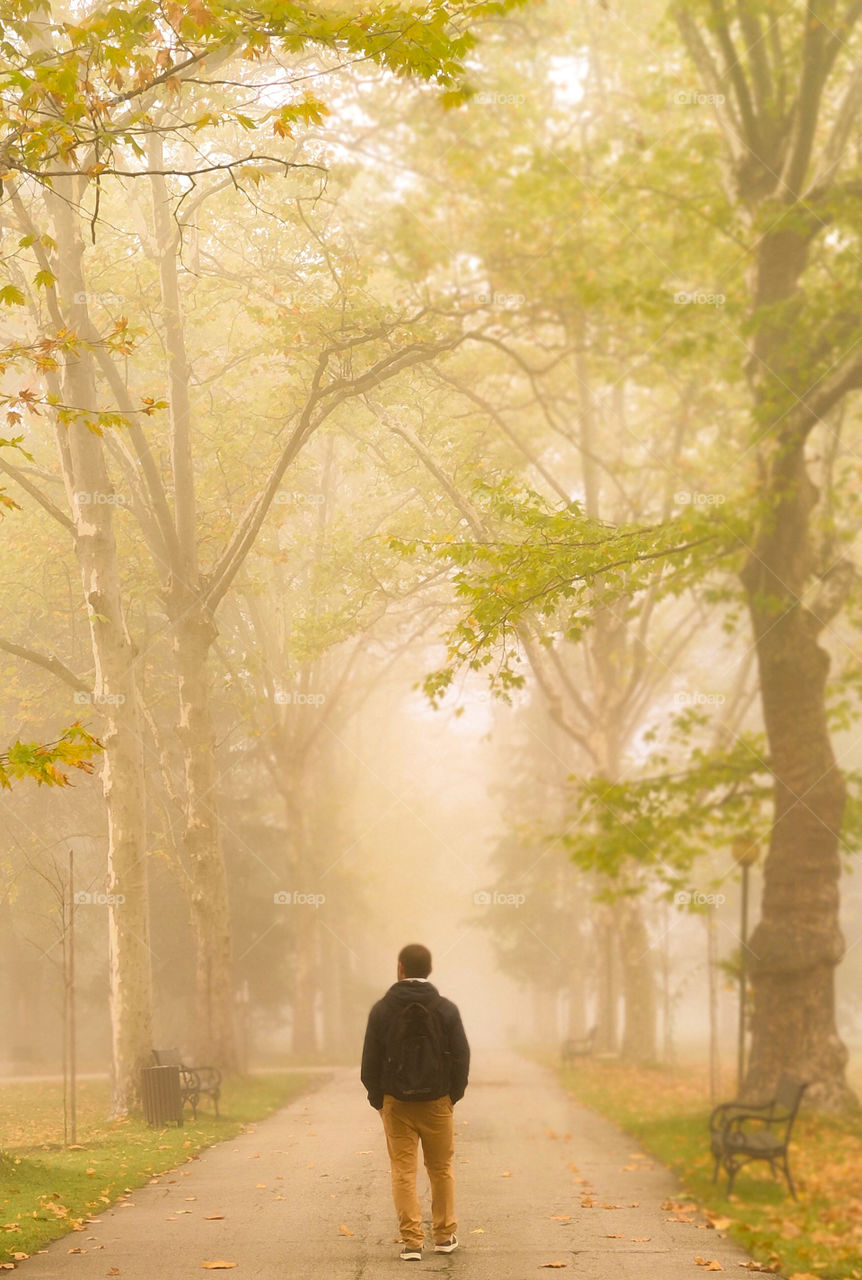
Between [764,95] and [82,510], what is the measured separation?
10.4 meters

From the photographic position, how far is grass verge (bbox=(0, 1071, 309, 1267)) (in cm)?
867

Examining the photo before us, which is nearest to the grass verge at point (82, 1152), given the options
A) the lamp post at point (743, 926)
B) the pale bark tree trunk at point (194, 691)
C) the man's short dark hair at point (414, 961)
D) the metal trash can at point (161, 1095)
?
the metal trash can at point (161, 1095)

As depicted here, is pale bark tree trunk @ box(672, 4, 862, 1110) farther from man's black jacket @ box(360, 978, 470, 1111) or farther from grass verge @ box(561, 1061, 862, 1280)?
man's black jacket @ box(360, 978, 470, 1111)

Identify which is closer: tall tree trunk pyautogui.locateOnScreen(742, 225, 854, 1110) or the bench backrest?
tall tree trunk pyautogui.locateOnScreen(742, 225, 854, 1110)

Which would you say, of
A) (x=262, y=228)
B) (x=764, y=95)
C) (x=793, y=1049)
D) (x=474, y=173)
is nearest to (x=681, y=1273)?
(x=793, y=1049)

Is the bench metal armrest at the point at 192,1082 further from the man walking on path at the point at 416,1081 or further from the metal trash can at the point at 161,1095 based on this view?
the man walking on path at the point at 416,1081

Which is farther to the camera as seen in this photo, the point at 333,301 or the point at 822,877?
the point at 333,301

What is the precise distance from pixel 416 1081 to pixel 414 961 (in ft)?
2.35

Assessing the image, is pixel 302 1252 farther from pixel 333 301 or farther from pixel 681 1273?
pixel 333 301

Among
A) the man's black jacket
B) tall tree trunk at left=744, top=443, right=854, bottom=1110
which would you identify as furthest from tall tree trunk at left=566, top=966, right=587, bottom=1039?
the man's black jacket

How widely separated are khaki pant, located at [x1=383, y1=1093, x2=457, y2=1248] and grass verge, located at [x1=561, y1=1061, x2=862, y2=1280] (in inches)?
76.4

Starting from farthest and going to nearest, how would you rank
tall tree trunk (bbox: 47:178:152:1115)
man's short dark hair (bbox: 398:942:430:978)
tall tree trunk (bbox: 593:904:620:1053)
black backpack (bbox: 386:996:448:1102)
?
tall tree trunk (bbox: 593:904:620:1053) → tall tree trunk (bbox: 47:178:152:1115) → man's short dark hair (bbox: 398:942:430:978) → black backpack (bbox: 386:996:448:1102)

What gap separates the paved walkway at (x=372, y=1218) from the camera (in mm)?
7258

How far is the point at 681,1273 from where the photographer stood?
7.07 meters
